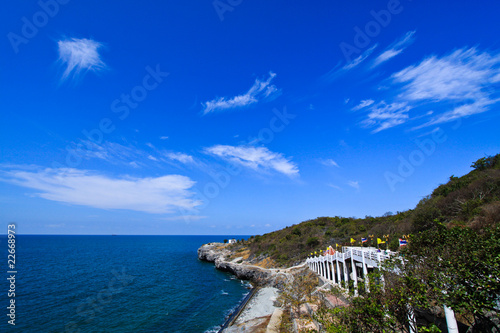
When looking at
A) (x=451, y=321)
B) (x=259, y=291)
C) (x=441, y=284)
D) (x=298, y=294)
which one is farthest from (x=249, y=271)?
(x=441, y=284)

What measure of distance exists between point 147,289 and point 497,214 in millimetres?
49873

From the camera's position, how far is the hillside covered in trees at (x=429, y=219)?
2547 cm

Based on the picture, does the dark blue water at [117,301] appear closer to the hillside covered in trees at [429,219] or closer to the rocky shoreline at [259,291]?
the rocky shoreline at [259,291]

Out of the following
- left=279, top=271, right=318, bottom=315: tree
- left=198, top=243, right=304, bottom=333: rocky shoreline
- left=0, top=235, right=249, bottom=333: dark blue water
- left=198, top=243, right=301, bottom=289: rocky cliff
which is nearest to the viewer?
left=279, top=271, right=318, bottom=315: tree

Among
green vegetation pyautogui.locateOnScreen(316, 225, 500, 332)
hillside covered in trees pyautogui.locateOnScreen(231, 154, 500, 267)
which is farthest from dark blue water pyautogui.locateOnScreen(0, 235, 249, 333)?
green vegetation pyautogui.locateOnScreen(316, 225, 500, 332)

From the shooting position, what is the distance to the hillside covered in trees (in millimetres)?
25469

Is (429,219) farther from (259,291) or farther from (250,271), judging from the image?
(250,271)

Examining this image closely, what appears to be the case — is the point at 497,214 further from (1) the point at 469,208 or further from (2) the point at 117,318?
(2) the point at 117,318

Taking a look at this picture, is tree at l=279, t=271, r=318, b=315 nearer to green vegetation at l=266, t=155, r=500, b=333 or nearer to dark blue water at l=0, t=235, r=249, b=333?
green vegetation at l=266, t=155, r=500, b=333

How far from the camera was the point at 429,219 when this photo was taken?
3167cm

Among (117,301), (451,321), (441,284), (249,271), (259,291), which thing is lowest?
(249,271)

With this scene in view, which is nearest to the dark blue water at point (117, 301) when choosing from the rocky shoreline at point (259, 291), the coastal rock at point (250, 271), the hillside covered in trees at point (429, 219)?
the coastal rock at point (250, 271)

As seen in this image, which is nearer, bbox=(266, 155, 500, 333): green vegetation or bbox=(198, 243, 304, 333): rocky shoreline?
bbox=(266, 155, 500, 333): green vegetation

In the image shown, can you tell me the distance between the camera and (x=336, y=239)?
54219 millimetres
